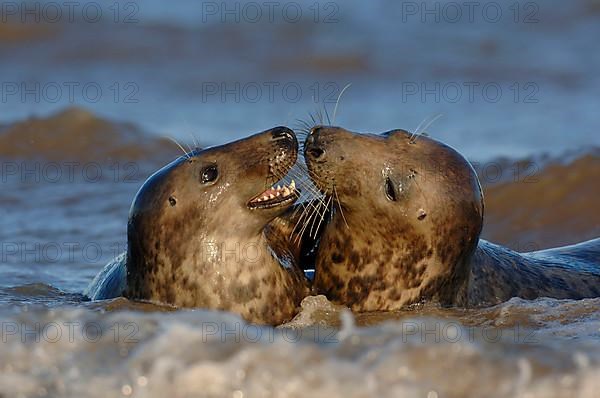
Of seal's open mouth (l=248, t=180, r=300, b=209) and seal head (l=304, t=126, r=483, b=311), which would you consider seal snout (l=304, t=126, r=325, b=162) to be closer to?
seal head (l=304, t=126, r=483, b=311)

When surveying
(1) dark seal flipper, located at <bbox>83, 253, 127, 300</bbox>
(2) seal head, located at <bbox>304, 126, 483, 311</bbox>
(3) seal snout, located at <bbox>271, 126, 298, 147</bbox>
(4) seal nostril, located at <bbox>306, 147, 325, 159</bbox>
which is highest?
(3) seal snout, located at <bbox>271, 126, 298, 147</bbox>

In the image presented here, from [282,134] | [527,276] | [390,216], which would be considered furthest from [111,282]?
[527,276]

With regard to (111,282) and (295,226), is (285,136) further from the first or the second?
(111,282)

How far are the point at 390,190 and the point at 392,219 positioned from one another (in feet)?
0.52

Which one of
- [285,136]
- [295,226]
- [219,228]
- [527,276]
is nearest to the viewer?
[219,228]

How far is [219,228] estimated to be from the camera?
7355 mm

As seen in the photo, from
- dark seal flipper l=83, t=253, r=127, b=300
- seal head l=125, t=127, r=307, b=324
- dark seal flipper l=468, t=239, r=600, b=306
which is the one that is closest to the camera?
seal head l=125, t=127, r=307, b=324

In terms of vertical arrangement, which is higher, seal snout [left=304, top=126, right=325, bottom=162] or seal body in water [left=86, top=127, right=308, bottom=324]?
seal snout [left=304, top=126, right=325, bottom=162]

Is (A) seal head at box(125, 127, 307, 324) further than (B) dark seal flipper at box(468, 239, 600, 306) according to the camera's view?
No

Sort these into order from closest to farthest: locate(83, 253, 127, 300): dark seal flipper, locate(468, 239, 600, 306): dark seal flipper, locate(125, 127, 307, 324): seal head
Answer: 1. locate(125, 127, 307, 324): seal head
2. locate(83, 253, 127, 300): dark seal flipper
3. locate(468, 239, 600, 306): dark seal flipper

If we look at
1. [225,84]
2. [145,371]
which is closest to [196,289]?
[145,371]

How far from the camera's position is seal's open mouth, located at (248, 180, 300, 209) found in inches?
289

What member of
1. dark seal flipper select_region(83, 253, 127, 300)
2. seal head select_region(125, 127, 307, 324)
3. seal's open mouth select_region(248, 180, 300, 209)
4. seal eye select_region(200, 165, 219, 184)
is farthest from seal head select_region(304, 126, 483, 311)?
dark seal flipper select_region(83, 253, 127, 300)

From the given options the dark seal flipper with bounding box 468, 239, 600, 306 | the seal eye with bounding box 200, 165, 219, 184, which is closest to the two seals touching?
the seal eye with bounding box 200, 165, 219, 184
